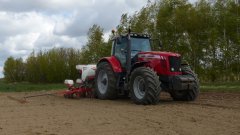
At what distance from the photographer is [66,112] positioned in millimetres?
10984

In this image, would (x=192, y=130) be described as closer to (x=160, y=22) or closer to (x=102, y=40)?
(x=160, y=22)

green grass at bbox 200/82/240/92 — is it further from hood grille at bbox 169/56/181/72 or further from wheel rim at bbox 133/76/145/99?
wheel rim at bbox 133/76/145/99

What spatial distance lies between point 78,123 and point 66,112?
6.90 feet

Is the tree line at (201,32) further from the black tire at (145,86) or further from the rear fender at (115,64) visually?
the black tire at (145,86)

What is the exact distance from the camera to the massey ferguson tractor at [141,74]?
1251 cm

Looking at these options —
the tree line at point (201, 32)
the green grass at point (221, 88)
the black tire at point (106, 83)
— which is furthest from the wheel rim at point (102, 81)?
the tree line at point (201, 32)

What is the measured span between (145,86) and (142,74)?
1.22ft

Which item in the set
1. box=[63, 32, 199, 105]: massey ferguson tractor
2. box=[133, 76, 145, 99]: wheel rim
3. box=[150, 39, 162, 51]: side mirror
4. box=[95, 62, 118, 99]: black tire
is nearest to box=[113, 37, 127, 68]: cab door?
box=[63, 32, 199, 105]: massey ferguson tractor

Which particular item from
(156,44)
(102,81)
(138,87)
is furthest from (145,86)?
(102,81)

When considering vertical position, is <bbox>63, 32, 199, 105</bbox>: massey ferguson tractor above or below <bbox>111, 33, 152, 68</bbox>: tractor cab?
below

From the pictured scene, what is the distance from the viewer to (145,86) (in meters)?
12.5

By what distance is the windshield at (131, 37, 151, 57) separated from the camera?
14195 mm

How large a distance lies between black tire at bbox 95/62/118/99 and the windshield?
110cm

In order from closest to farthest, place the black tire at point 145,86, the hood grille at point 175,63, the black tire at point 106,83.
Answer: the black tire at point 145,86, the hood grille at point 175,63, the black tire at point 106,83
